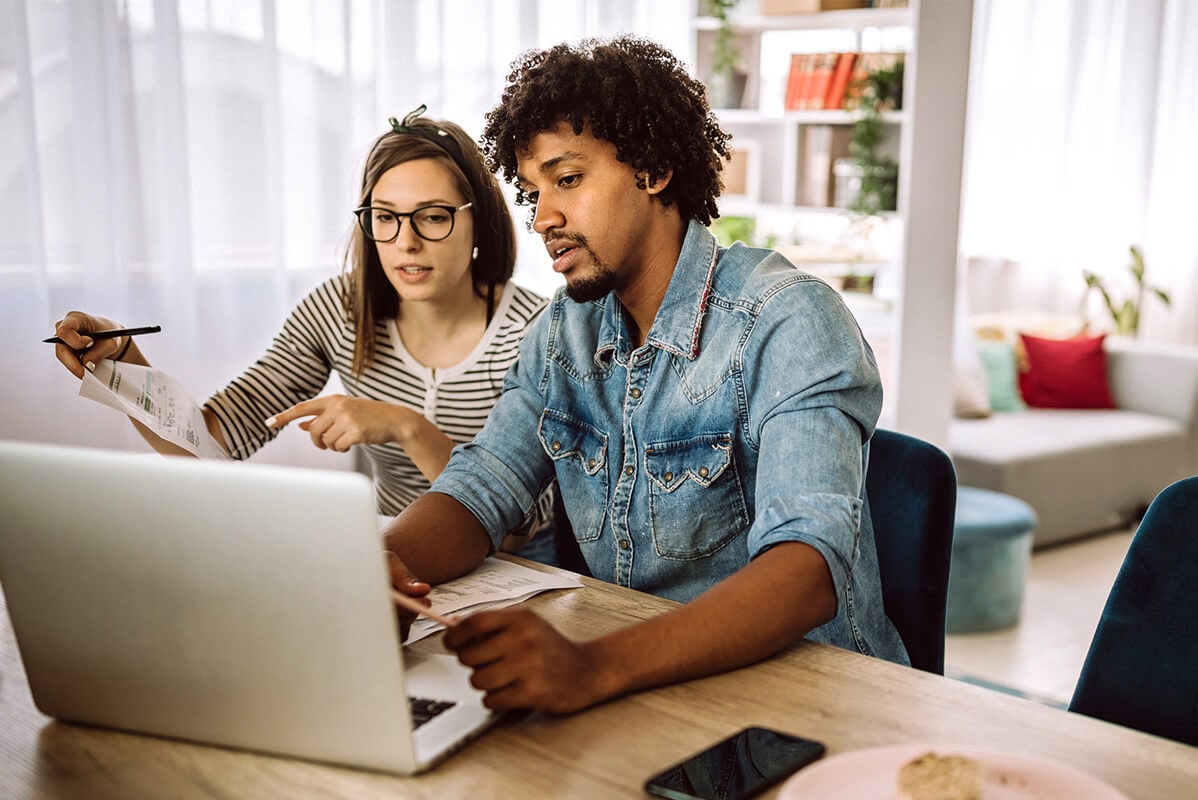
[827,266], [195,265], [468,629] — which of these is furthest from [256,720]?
[827,266]

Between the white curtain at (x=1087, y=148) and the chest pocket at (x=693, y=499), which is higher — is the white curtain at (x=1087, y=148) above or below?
above

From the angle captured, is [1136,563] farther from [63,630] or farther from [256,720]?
[63,630]

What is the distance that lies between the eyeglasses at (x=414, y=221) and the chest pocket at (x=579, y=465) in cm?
57

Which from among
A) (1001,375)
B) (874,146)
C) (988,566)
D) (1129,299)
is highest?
(874,146)

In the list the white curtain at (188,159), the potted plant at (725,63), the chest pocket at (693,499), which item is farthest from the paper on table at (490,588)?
the potted plant at (725,63)

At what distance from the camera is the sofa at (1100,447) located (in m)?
4.10

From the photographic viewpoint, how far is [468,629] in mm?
954

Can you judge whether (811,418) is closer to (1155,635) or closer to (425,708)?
(1155,635)

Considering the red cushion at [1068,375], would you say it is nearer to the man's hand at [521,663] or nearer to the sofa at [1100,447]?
the sofa at [1100,447]

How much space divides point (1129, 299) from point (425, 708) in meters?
5.19

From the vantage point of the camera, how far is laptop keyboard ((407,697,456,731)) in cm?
94

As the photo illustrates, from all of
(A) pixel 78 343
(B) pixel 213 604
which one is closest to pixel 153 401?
(A) pixel 78 343

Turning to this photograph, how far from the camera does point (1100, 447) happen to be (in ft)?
14.0

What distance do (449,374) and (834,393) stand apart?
960 millimetres
